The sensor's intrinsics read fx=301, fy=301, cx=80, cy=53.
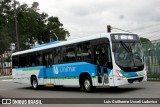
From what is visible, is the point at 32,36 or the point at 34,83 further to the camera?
the point at 32,36

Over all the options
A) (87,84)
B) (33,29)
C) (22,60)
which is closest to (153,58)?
(87,84)

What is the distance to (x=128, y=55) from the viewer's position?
1479 centimetres

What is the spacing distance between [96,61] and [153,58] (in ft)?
25.7

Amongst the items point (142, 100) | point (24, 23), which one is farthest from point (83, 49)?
point (24, 23)

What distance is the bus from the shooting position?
14383mm

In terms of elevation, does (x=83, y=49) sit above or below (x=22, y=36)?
below

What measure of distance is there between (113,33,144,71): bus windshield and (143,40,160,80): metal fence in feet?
20.1

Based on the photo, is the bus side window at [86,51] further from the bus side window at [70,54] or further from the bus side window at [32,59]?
the bus side window at [32,59]

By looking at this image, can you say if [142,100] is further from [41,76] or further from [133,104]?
[41,76]

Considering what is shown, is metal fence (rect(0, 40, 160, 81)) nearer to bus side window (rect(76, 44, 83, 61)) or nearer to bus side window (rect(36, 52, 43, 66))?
bus side window (rect(76, 44, 83, 61))

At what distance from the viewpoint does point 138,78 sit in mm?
14828

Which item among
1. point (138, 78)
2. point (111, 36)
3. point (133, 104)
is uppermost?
point (111, 36)

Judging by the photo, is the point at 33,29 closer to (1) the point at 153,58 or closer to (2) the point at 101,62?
(1) the point at 153,58

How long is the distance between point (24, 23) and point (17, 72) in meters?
38.8
